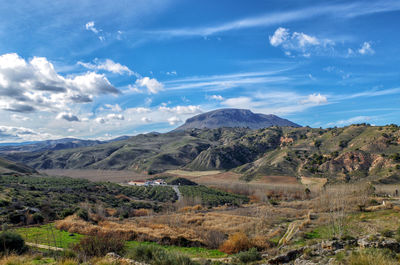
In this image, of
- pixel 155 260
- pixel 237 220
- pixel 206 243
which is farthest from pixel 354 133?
pixel 155 260

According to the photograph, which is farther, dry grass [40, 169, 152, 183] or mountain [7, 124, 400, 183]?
dry grass [40, 169, 152, 183]

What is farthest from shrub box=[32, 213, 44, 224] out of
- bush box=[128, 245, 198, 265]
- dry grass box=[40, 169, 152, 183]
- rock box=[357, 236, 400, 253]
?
dry grass box=[40, 169, 152, 183]

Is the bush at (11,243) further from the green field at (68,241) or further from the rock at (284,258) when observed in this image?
the rock at (284,258)

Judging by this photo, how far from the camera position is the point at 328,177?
84.7 m

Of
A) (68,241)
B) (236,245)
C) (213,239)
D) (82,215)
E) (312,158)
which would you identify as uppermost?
(312,158)

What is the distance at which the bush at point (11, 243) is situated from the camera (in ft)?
41.3

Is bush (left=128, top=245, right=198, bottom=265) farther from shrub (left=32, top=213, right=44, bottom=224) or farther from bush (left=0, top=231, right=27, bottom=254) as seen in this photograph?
shrub (left=32, top=213, right=44, bottom=224)

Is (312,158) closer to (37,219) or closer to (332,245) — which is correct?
(332,245)

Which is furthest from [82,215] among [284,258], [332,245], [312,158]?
[312,158]

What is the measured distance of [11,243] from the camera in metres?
13.0

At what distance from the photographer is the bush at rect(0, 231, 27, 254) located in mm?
12602

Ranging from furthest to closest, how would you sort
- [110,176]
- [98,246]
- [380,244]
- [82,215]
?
[110,176]
[82,215]
[98,246]
[380,244]

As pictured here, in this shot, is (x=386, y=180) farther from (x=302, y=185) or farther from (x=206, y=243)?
(x=206, y=243)

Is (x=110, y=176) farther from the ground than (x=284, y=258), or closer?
closer
